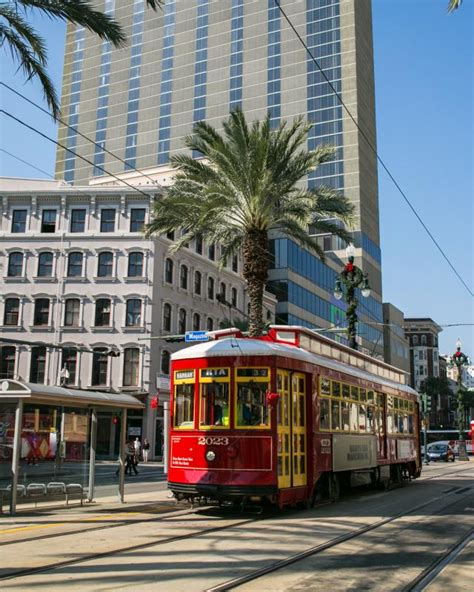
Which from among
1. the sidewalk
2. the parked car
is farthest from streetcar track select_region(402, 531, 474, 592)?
the parked car

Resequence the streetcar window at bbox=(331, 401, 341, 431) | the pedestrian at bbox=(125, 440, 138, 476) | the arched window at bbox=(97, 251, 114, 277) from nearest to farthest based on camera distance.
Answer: the streetcar window at bbox=(331, 401, 341, 431) < the pedestrian at bbox=(125, 440, 138, 476) < the arched window at bbox=(97, 251, 114, 277)

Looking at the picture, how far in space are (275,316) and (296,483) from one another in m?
46.6

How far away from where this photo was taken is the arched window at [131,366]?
44.2 metres

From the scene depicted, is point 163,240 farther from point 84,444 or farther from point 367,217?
point 367,217

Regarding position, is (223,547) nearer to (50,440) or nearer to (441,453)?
(50,440)

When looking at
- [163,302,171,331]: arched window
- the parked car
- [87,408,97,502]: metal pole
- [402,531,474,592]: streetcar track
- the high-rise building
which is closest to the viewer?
[402,531,474,592]: streetcar track

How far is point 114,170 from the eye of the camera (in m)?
91.2

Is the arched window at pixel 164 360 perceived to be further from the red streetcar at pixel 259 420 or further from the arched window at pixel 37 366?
the red streetcar at pixel 259 420

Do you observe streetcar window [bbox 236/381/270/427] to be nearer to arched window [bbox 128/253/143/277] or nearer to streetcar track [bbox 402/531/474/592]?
streetcar track [bbox 402/531/474/592]

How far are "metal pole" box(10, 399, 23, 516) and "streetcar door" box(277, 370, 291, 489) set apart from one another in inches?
220

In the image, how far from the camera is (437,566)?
343 inches

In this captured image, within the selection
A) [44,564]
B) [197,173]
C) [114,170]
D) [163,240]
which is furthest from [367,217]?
[44,564]

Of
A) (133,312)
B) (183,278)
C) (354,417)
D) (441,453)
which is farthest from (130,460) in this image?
(441,453)

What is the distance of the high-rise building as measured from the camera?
3241 inches
